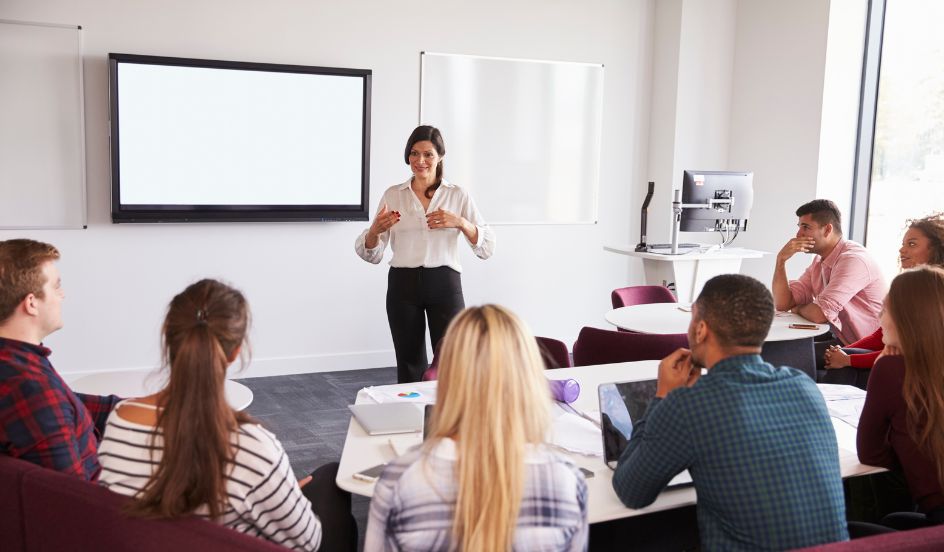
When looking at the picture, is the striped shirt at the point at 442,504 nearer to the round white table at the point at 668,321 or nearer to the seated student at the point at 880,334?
the round white table at the point at 668,321

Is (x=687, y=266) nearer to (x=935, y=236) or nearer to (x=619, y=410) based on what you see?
(x=935, y=236)

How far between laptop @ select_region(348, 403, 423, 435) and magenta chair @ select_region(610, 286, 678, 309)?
7.77 ft

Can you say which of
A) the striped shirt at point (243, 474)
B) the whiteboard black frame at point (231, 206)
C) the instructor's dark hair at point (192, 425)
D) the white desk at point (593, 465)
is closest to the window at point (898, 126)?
the whiteboard black frame at point (231, 206)

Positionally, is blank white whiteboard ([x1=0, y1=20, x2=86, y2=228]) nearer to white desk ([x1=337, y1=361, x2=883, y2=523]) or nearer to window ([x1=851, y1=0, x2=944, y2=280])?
white desk ([x1=337, y1=361, x2=883, y2=523])

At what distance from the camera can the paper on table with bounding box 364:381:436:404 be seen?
282cm

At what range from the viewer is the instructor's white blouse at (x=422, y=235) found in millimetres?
4348

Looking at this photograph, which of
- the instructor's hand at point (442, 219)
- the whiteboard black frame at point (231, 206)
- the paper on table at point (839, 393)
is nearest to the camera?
the paper on table at point (839, 393)

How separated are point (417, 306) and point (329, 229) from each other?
70.5 inches

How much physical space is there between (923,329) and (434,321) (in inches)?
99.3

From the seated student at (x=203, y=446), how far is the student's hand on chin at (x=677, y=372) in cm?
95

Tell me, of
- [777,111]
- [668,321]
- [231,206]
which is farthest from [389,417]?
[777,111]

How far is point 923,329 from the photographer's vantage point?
89.4 inches

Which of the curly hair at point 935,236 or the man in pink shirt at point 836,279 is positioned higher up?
the curly hair at point 935,236

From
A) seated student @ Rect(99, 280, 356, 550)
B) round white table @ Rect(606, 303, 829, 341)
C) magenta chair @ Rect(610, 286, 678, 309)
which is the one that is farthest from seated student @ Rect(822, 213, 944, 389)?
seated student @ Rect(99, 280, 356, 550)
